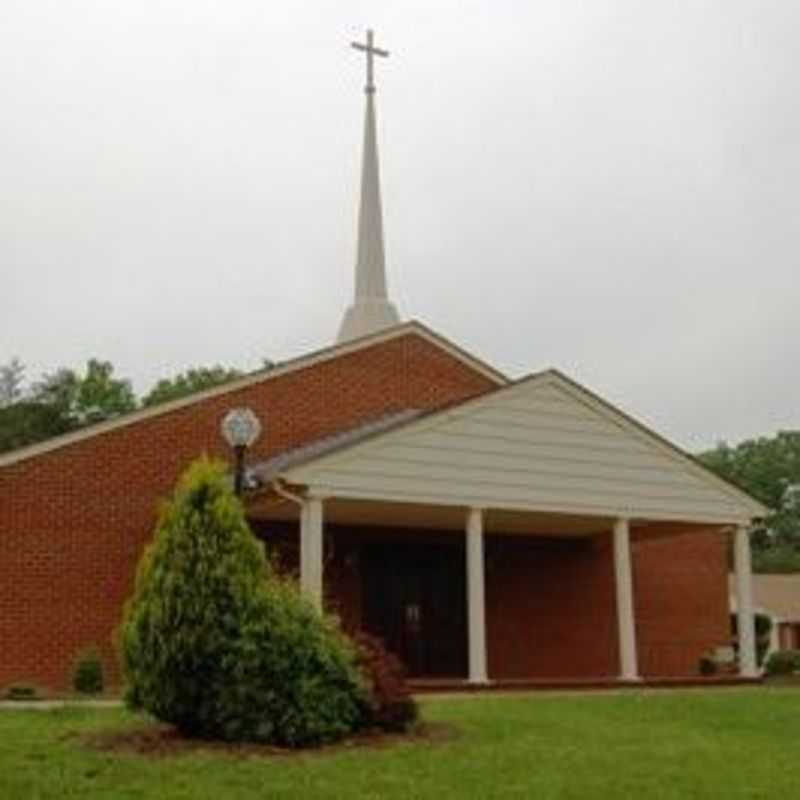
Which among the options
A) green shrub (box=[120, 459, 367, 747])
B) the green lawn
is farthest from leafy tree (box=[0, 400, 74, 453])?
green shrub (box=[120, 459, 367, 747])

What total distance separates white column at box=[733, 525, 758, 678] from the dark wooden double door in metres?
5.09

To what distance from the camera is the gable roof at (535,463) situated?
22594mm

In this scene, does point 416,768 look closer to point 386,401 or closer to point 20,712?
point 20,712

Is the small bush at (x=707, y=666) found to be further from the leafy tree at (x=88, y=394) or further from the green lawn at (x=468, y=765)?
the leafy tree at (x=88, y=394)

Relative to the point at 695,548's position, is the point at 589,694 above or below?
below

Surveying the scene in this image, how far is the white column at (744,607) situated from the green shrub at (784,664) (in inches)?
96.6

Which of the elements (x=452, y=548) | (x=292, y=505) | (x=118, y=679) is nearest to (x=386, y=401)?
(x=452, y=548)

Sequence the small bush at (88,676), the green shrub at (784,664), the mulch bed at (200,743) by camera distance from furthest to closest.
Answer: the green shrub at (784,664)
the small bush at (88,676)
the mulch bed at (200,743)

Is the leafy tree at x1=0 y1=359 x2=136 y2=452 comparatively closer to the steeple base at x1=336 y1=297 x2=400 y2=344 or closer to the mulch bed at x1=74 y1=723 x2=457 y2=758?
the steeple base at x1=336 y1=297 x2=400 y2=344

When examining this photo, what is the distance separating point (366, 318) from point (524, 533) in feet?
18.7

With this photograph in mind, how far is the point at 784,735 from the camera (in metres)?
15.2

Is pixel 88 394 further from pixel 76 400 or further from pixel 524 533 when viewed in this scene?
pixel 524 533

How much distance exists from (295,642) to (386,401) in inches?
565

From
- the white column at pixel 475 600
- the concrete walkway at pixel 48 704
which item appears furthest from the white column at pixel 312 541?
the concrete walkway at pixel 48 704
